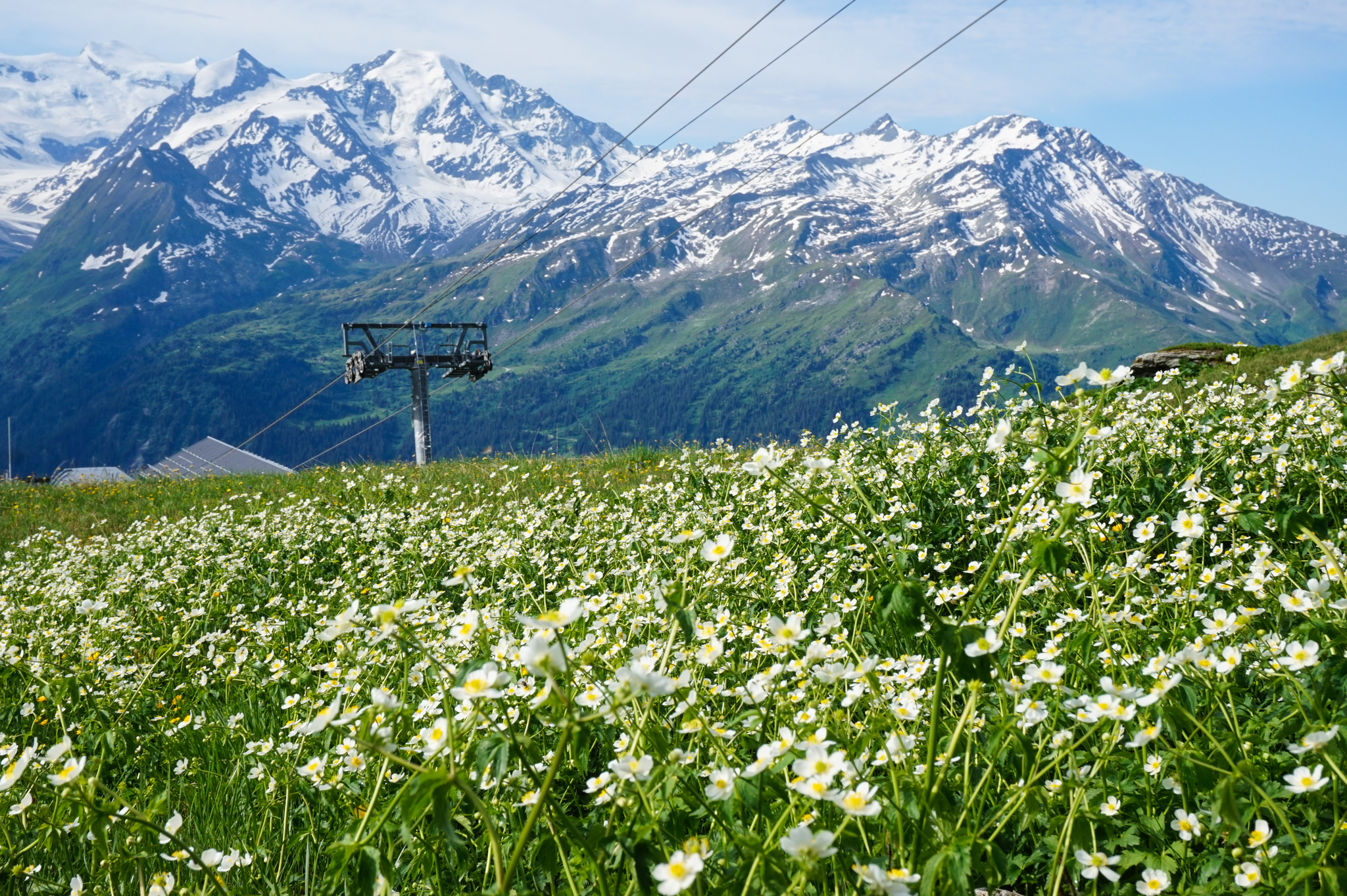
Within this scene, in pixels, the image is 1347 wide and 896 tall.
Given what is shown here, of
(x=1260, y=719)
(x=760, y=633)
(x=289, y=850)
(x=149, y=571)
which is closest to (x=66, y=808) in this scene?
(x=289, y=850)

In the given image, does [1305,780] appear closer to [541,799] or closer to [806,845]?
[806,845]

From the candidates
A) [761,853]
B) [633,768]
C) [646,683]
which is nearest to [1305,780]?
[761,853]

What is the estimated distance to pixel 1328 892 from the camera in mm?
2166

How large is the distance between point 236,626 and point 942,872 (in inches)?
271

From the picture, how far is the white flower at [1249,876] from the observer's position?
8.06ft

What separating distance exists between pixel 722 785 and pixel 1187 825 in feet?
4.91

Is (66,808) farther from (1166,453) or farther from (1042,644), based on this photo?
(1166,453)

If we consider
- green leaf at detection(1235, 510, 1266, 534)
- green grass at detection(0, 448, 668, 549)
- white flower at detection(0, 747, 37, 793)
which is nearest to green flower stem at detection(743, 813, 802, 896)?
white flower at detection(0, 747, 37, 793)

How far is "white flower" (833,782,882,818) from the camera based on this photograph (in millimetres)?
2158

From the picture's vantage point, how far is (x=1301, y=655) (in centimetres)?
303

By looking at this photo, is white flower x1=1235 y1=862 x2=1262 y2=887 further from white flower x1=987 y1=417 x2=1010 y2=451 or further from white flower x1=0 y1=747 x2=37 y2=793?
white flower x1=0 y1=747 x2=37 y2=793

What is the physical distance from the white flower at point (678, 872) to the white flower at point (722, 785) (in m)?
0.38

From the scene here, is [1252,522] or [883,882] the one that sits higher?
[1252,522]

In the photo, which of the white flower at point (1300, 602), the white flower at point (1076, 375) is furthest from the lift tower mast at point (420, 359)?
the white flower at point (1300, 602)
